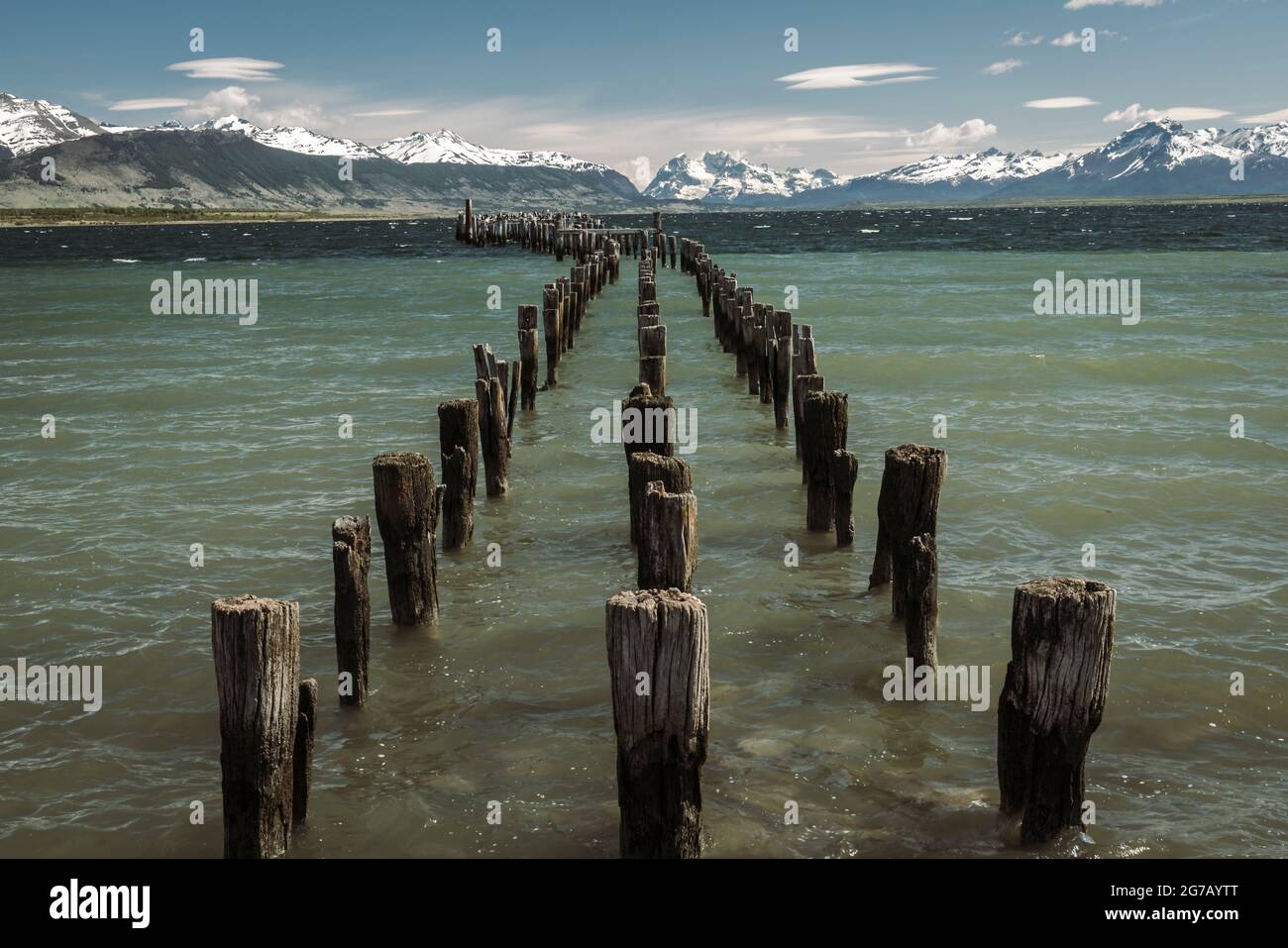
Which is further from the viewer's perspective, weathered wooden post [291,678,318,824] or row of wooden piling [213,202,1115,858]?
weathered wooden post [291,678,318,824]

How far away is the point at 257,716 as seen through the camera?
5273 mm

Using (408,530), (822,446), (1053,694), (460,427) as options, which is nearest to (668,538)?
(408,530)

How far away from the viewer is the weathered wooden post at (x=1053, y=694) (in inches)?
207

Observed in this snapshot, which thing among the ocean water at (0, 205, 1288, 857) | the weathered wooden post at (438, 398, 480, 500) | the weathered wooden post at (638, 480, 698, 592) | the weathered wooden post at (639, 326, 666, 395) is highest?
the weathered wooden post at (639, 326, 666, 395)

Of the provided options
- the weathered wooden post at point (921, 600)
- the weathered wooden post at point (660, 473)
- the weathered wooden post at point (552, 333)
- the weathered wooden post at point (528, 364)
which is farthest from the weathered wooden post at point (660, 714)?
the weathered wooden post at point (552, 333)

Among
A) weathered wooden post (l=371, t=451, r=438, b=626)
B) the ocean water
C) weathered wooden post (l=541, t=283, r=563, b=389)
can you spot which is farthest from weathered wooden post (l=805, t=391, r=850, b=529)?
weathered wooden post (l=541, t=283, r=563, b=389)

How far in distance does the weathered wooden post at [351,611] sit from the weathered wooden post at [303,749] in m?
1.39

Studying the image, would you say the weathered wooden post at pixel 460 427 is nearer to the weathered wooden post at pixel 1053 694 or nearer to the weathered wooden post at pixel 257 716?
the weathered wooden post at pixel 257 716

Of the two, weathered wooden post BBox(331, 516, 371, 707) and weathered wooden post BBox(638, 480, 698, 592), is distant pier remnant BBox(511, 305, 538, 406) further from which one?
weathered wooden post BBox(638, 480, 698, 592)

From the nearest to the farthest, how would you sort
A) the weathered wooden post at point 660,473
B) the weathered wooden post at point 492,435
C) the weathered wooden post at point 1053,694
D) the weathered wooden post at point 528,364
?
the weathered wooden post at point 1053,694 < the weathered wooden post at point 660,473 < the weathered wooden post at point 492,435 < the weathered wooden post at point 528,364

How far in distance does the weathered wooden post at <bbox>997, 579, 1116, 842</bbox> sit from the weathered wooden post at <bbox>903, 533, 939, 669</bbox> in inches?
75.5

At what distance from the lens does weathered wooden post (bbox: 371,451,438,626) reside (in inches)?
323

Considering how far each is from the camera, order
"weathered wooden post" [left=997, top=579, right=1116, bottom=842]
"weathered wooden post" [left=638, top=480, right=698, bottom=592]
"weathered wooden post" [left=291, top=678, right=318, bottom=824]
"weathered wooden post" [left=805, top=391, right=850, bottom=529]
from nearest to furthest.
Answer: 1. "weathered wooden post" [left=997, top=579, right=1116, bottom=842]
2. "weathered wooden post" [left=291, top=678, right=318, bottom=824]
3. "weathered wooden post" [left=638, top=480, right=698, bottom=592]
4. "weathered wooden post" [left=805, top=391, right=850, bottom=529]
